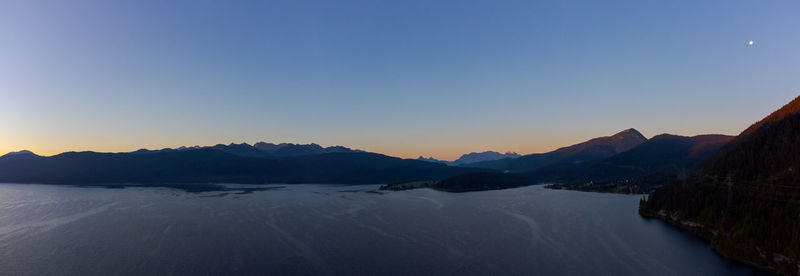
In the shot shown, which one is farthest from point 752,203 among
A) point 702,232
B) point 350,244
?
point 350,244

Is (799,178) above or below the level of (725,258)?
above

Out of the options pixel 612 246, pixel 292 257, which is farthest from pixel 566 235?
pixel 292 257

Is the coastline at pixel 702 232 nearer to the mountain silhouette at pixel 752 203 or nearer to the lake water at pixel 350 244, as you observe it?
the mountain silhouette at pixel 752 203

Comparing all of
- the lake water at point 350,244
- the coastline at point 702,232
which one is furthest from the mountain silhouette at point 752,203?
the lake water at point 350,244

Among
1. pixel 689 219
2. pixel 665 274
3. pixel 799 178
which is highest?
pixel 799 178

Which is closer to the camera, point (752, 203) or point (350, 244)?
point (752, 203)

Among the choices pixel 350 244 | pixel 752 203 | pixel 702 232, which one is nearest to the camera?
pixel 752 203

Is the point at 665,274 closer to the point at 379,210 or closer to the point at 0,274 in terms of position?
the point at 379,210

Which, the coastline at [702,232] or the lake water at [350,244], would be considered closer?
the coastline at [702,232]

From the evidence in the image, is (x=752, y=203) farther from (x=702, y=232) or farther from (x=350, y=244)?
(x=350, y=244)
